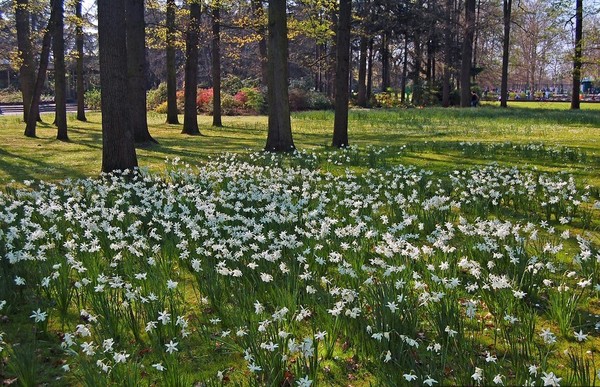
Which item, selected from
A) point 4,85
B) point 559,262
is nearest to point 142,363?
point 559,262

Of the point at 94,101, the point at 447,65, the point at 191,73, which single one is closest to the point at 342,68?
the point at 191,73

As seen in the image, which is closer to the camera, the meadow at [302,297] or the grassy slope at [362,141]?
the meadow at [302,297]

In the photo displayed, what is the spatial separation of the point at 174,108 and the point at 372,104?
69.0 feet

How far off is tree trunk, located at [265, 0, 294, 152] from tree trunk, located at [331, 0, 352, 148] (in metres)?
1.46

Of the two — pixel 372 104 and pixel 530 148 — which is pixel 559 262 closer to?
pixel 530 148

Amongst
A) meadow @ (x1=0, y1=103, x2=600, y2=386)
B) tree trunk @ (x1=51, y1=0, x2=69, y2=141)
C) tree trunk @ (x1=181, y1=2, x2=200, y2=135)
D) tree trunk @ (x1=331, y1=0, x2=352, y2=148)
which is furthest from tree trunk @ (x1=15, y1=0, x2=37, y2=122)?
meadow @ (x1=0, y1=103, x2=600, y2=386)

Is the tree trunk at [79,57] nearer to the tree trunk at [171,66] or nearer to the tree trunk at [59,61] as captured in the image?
the tree trunk at [59,61]

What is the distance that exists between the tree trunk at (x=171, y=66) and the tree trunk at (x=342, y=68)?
25.2 ft

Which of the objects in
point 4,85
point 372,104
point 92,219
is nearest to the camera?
point 92,219

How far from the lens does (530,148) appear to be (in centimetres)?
1207

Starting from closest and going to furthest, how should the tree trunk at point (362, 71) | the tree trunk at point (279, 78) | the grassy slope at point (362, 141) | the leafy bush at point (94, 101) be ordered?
the grassy slope at point (362, 141)
the tree trunk at point (279, 78)
the tree trunk at point (362, 71)
the leafy bush at point (94, 101)

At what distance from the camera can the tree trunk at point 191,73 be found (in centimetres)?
1989

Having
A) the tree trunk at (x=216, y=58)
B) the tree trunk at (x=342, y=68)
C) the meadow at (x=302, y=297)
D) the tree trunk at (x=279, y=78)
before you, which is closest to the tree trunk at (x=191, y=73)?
the tree trunk at (x=216, y=58)

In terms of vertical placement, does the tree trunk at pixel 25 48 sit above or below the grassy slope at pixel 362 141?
above
